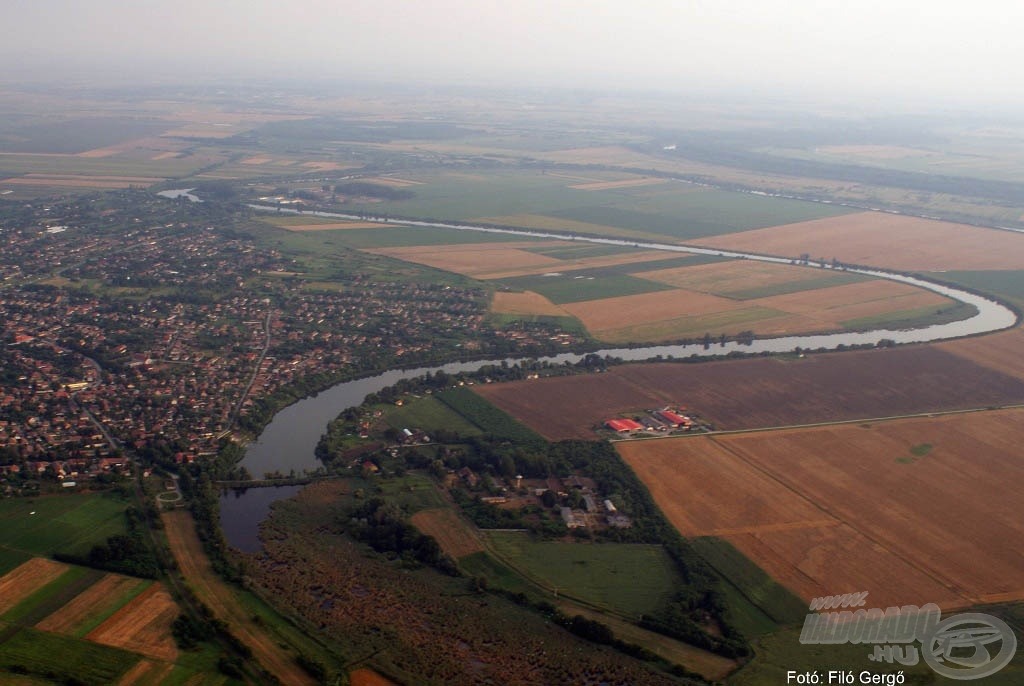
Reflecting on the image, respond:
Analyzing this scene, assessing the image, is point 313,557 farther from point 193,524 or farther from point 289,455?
point 289,455

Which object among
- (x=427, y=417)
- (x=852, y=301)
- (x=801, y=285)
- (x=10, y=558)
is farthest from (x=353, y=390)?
Result: (x=801, y=285)

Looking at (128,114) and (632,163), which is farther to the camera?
(128,114)

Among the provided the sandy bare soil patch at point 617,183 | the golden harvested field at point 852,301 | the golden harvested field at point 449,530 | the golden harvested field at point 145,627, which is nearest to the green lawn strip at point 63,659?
the golden harvested field at point 145,627

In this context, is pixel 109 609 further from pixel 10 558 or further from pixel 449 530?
pixel 449 530

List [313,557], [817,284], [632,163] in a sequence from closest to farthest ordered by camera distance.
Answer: [313,557]
[817,284]
[632,163]

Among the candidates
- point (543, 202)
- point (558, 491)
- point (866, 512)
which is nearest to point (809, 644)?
point (866, 512)

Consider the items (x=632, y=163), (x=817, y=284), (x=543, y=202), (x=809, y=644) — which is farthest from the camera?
(x=632, y=163)
